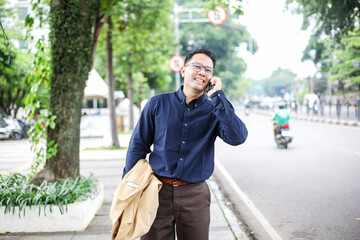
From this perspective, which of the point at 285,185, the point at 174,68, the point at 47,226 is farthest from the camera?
the point at 174,68

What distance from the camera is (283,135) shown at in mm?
11562

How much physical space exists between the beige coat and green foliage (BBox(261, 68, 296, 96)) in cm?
12678

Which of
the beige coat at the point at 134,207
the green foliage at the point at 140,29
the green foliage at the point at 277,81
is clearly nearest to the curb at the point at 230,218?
the beige coat at the point at 134,207

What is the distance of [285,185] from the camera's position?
6.90m

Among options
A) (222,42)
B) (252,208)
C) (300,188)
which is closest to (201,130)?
(252,208)

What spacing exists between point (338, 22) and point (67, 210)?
5.22 metres

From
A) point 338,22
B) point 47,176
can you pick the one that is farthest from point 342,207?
point 47,176

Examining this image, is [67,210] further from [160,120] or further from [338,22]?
[338,22]

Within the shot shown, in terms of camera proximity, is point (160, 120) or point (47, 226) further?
point (47, 226)

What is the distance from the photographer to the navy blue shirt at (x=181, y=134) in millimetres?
2475

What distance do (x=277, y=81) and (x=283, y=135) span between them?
409 ft

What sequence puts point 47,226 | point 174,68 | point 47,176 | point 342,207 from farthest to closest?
point 174,68
point 342,207
point 47,176
point 47,226

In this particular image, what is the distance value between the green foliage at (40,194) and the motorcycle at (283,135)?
823 cm

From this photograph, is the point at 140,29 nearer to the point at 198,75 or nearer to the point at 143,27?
the point at 143,27
